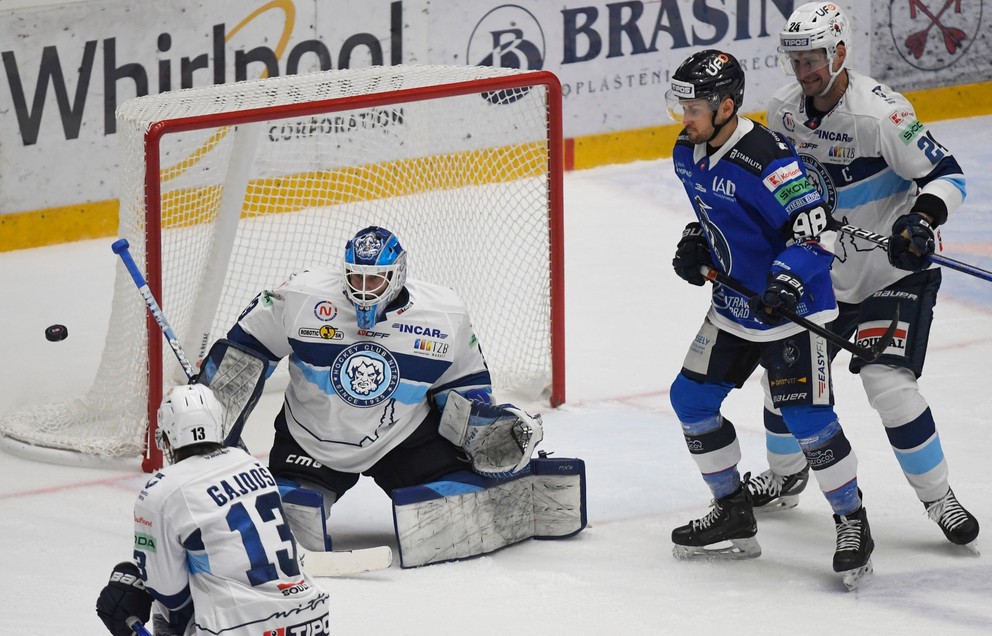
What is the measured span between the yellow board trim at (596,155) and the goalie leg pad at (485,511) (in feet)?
6.31

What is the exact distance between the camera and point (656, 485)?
574 centimetres

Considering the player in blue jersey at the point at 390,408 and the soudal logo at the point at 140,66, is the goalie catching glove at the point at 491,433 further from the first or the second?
the soudal logo at the point at 140,66

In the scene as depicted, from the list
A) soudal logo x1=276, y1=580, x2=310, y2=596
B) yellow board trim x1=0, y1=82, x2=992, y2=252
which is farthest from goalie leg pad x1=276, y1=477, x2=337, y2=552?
yellow board trim x1=0, y1=82, x2=992, y2=252

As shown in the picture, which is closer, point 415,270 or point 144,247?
point 144,247

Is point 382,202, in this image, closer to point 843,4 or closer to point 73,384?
point 73,384

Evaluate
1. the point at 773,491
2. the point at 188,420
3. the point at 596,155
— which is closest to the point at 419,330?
the point at 773,491

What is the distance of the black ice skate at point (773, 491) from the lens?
17.9 feet

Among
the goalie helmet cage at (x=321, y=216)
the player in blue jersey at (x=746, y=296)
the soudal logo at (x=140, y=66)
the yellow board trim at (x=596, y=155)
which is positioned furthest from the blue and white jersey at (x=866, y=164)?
the soudal logo at (x=140, y=66)

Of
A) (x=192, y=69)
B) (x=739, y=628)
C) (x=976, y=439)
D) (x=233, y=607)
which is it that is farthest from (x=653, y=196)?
(x=233, y=607)

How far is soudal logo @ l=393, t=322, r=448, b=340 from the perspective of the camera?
16.5 ft

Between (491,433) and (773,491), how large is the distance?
96cm

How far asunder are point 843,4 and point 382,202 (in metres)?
4.22

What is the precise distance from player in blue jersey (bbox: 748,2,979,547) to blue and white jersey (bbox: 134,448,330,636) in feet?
Result: 6.78

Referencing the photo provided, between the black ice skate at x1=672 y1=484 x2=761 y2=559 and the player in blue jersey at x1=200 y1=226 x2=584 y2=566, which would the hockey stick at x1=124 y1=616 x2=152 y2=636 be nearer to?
the player in blue jersey at x1=200 y1=226 x2=584 y2=566
